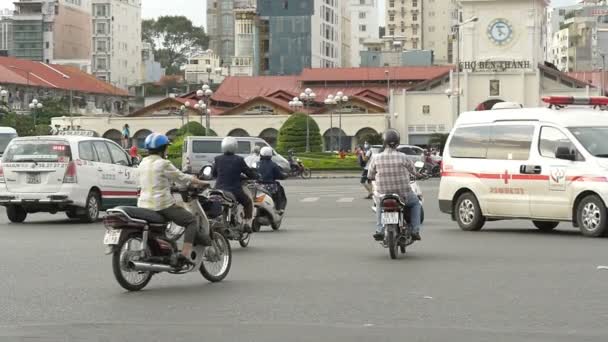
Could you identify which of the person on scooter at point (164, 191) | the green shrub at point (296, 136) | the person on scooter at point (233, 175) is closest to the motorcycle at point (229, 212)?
the person on scooter at point (233, 175)

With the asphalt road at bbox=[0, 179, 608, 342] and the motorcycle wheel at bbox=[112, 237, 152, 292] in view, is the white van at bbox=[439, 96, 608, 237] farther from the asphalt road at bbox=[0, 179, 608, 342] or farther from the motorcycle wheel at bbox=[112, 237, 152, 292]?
the motorcycle wheel at bbox=[112, 237, 152, 292]

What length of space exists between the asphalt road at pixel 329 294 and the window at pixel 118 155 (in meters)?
5.68

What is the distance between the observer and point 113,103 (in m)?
144

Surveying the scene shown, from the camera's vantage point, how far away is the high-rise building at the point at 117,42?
16588cm

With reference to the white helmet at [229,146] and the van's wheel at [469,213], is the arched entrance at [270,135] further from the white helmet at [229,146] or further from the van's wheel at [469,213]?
the white helmet at [229,146]

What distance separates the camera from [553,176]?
20844mm

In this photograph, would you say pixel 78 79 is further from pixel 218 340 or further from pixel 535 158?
pixel 218 340

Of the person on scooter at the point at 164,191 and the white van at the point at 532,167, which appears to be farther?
the white van at the point at 532,167

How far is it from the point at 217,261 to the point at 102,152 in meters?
12.2

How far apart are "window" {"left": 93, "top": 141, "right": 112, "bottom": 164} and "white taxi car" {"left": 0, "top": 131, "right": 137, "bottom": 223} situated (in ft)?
0.37

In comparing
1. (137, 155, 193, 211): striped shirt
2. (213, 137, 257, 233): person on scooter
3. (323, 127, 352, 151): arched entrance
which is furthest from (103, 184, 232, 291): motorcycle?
(323, 127, 352, 151): arched entrance

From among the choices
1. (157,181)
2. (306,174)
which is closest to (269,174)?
(157,181)

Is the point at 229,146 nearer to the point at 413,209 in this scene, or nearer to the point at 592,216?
the point at 413,209

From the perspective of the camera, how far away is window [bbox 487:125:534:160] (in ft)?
70.1
